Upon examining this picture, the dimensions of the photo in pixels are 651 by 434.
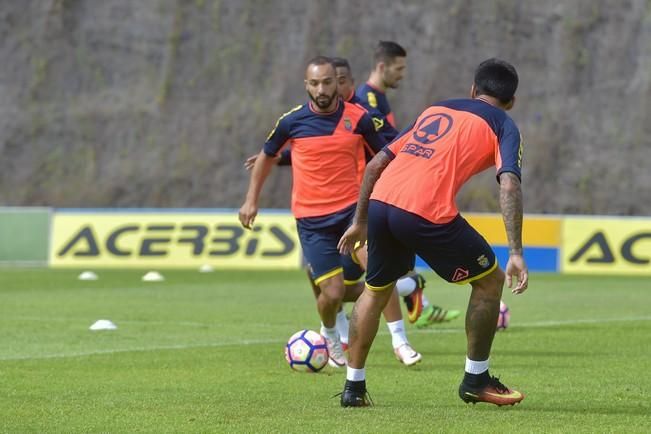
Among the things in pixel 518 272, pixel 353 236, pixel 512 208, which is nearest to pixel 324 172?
pixel 353 236

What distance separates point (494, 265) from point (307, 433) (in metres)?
1.58

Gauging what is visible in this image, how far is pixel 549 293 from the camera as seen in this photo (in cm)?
1941

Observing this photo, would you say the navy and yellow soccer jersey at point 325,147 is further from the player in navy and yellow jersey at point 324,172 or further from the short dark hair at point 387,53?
the short dark hair at point 387,53

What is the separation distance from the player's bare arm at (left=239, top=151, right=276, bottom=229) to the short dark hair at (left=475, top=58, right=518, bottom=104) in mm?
2786

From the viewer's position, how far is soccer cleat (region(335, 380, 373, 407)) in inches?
311

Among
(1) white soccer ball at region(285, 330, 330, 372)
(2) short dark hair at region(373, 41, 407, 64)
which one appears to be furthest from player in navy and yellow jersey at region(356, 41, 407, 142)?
(1) white soccer ball at region(285, 330, 330, 372)

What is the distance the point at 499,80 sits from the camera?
786 centimetres

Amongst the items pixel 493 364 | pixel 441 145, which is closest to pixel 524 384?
pixel 493 364

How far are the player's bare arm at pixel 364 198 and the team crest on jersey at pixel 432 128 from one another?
0.78 feet

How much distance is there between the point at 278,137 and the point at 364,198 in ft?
9.04

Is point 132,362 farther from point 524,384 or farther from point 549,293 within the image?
point 549,293

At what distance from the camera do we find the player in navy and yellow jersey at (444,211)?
25.1 ft

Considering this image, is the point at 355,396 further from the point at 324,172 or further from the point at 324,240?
the point at 324,172

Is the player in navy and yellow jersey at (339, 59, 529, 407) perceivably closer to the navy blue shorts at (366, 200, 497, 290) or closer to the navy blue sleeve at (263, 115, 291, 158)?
the navy blue shorts at (366, 200, 497, 290)
